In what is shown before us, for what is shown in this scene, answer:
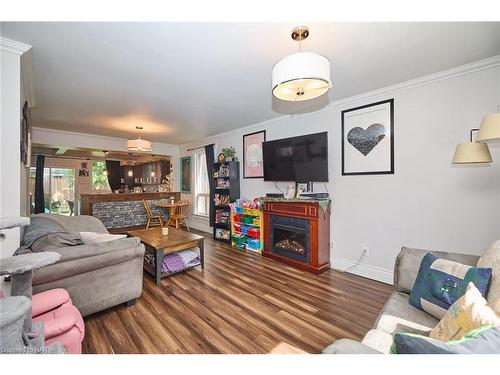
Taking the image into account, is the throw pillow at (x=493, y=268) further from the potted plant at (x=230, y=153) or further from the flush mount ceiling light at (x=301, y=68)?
the potted plant at (x=230, y=153)

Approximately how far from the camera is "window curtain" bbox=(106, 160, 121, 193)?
9.18 metres

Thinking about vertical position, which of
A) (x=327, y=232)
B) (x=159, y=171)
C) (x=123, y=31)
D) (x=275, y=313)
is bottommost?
(x=275, y=313)

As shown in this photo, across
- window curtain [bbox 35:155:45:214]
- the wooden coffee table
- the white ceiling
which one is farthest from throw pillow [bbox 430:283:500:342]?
window curtain [bbox 35:155:45:214]

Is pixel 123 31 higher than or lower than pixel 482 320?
higher

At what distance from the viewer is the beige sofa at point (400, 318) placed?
86 cm

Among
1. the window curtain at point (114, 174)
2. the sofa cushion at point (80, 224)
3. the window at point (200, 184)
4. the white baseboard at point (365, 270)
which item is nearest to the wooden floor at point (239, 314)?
the white baseboard at point (365, 270)

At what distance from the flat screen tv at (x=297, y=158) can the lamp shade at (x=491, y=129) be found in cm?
179

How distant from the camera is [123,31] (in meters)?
1.63

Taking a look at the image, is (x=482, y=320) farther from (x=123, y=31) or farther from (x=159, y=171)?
(x=159, y=171)

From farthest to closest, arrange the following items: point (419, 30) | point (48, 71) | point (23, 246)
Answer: point (48, 71), point (23, 246), point (419, 30)

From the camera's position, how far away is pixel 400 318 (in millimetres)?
1323

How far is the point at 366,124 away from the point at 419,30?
4.32 feet

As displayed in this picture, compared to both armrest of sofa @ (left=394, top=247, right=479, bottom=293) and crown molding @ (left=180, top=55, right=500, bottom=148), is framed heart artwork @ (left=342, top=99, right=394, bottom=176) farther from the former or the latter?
armrest of sofa @ (left=394, top=247, right=479, bottom=293)
